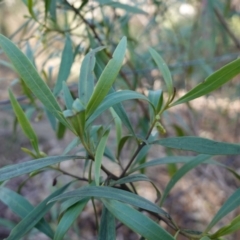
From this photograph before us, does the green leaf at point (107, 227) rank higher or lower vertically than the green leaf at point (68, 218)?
higher

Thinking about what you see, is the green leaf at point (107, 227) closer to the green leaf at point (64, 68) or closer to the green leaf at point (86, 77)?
the green leaf at point (86, 77)

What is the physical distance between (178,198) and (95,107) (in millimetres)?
1512

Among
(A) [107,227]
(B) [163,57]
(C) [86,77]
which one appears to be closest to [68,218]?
(A) [107,227]

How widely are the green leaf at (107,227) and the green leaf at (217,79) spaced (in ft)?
0.48

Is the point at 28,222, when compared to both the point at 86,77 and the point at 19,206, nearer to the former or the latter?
the point at 19,206

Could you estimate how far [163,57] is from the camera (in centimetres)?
156

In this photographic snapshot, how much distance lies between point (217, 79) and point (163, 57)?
1.15m

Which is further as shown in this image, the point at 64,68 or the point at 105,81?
the point at 64,68

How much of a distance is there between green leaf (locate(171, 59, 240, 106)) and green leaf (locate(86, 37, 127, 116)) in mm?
82

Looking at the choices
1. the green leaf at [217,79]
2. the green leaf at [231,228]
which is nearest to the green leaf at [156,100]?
the green leaf at [217,79]

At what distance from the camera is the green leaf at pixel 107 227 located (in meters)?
0.46

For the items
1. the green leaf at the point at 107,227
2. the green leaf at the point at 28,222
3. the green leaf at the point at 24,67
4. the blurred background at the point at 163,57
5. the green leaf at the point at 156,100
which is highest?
the blurred background at the point at 163,57

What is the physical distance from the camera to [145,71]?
1050 mm

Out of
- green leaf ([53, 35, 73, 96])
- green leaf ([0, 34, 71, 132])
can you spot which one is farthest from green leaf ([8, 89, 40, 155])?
green leaf ([53, 35, 73, 96])
